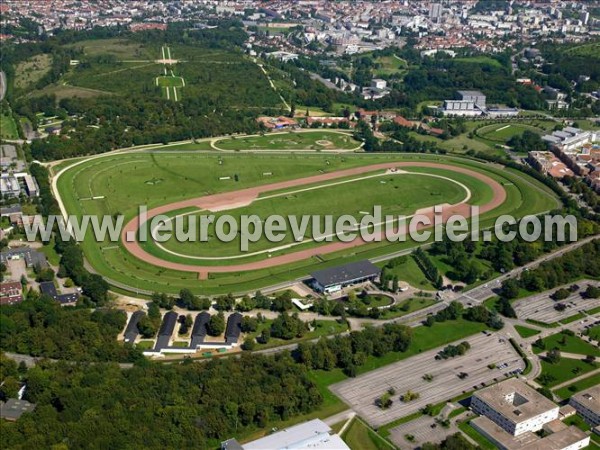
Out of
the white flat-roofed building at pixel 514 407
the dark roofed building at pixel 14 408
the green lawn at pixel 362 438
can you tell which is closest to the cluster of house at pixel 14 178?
the dark roofed building at pixel 14 408

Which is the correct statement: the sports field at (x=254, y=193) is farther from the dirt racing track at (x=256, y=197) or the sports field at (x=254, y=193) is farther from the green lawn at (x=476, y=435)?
the green lawn at (x=476, y=435)

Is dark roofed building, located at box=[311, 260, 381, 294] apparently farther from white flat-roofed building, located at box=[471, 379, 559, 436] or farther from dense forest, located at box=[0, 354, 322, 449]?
white flat-roofed building, located at box=[471, 379, 559, 436]

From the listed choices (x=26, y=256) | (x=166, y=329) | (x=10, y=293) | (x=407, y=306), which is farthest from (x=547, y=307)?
(x=26, y=256)

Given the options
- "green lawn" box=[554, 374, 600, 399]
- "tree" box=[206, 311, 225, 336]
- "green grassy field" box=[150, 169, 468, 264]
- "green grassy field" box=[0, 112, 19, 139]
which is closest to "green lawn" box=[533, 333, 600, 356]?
"green lawn" box=[554, 374, 600, 399]

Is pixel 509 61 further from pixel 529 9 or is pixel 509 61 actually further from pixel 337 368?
pixel 337 368

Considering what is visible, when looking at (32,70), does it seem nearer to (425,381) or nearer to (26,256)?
(26,256)
